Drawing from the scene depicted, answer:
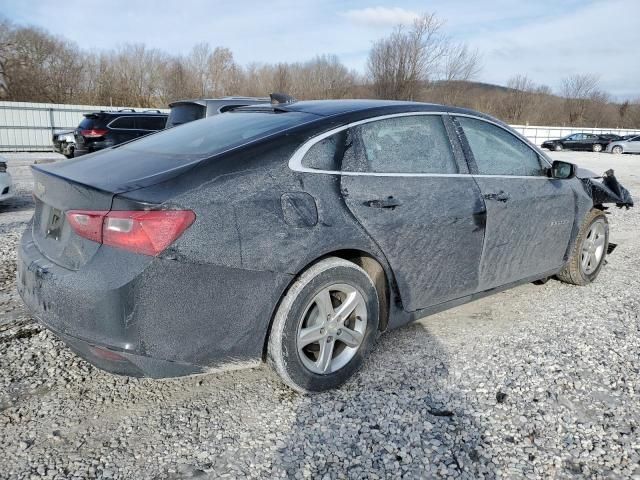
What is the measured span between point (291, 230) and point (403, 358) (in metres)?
1.28

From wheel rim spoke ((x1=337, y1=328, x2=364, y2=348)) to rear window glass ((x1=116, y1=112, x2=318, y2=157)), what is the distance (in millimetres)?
1166

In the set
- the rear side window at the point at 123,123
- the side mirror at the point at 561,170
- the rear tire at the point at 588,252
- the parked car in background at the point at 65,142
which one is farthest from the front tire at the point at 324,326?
the parked car in background at the point at 65,142

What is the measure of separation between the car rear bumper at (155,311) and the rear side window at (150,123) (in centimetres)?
1244

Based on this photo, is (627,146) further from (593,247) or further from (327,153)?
(327,153)

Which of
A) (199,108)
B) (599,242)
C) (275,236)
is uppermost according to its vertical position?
(199,108)

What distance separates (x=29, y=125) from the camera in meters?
23.1

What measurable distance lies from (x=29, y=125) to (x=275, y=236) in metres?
24.9

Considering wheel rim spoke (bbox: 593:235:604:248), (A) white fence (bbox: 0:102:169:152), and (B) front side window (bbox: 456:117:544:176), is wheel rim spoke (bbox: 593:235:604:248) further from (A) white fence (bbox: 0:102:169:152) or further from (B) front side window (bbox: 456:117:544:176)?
(A) white fence (bbox: 0:102:169:152)

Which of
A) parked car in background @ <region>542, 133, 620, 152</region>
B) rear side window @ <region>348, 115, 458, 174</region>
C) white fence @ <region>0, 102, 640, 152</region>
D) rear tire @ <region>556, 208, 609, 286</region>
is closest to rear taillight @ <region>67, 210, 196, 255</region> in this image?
rear side window @ <region>348, 115, 458, 174</region>

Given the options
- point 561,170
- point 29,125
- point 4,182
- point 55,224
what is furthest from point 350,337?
point 29,125

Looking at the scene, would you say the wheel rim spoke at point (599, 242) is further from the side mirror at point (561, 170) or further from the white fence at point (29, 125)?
the white fence at point (29, 125)

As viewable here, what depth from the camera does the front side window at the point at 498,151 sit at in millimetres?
3580

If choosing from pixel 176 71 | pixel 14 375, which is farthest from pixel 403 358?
pixel 176 71

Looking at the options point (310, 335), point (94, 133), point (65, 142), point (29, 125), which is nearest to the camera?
point (310, 335)
